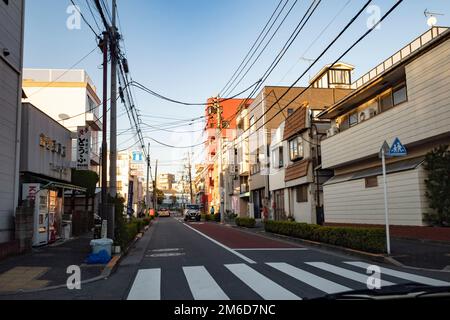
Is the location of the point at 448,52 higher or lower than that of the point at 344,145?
higher

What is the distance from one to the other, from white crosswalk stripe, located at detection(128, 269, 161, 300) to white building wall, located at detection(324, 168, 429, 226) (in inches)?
440

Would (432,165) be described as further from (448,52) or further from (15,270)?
(15,270)

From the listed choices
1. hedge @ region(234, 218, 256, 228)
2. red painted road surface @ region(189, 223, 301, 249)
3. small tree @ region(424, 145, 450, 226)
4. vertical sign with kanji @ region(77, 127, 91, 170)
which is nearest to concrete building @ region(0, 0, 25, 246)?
vertical sign with kanji @ region(77, 127, 91, 170)

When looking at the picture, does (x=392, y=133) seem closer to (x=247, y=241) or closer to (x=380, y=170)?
(x=380, y=170)

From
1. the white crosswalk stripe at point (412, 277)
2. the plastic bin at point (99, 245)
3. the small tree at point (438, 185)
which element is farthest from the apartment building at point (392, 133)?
the plastic bin at point (99, 245)

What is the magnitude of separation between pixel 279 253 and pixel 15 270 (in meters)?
8.42

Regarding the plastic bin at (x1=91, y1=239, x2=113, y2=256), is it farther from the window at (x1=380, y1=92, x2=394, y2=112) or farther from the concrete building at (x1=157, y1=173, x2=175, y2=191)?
the concrete building at (x1=157, y1=173, x2=175, y2=191)

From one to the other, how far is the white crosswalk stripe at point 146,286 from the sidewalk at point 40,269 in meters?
1.26

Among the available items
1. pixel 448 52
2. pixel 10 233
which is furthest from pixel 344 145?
pixel 10 233

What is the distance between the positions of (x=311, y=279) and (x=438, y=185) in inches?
356

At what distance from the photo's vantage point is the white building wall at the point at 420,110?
52.3 feet

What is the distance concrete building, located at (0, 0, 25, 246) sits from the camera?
46.8 ft

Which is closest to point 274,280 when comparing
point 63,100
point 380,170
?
point 380,170
